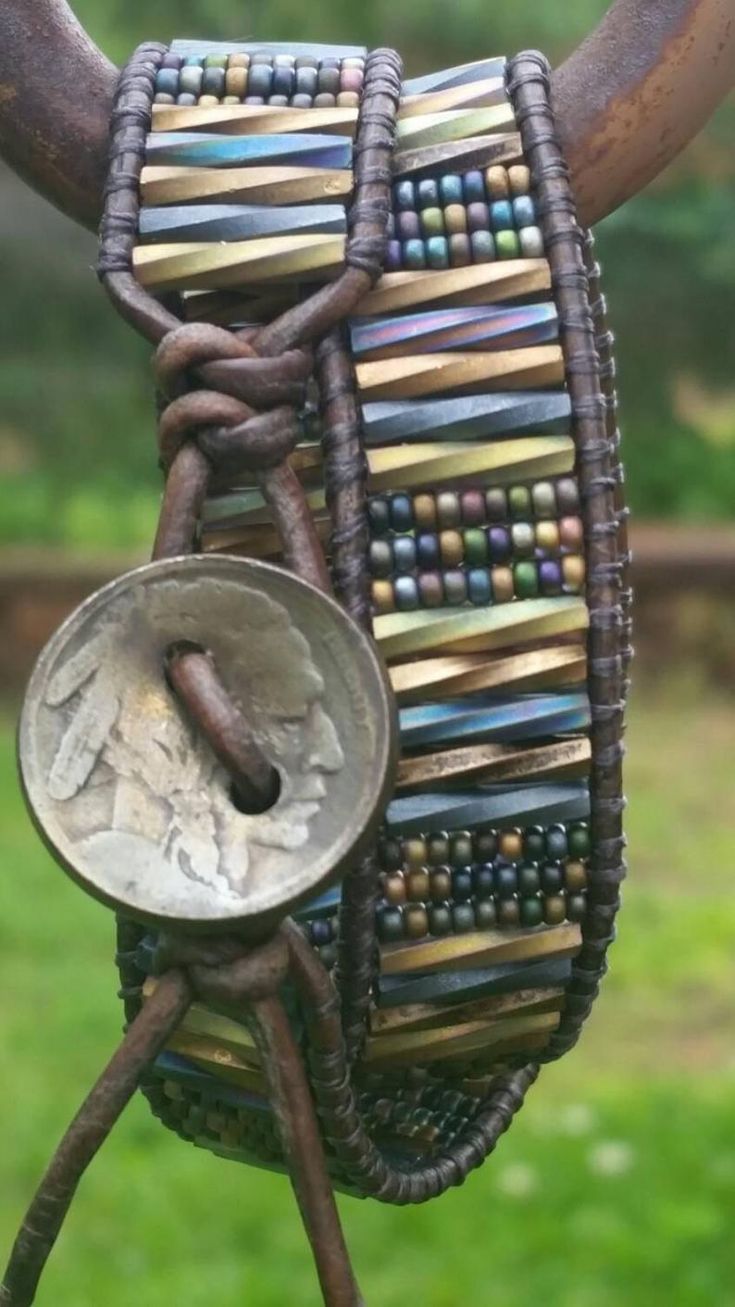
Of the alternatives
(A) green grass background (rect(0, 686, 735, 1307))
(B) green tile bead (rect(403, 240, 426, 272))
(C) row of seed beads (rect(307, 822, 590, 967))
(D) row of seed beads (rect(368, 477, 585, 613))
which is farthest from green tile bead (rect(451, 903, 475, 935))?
(A) green grass background (rect(0, 686, 735, 1307))

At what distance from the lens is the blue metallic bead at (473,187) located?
25.6 inches

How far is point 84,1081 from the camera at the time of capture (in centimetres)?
241

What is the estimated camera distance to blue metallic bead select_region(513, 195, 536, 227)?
2.13 ft

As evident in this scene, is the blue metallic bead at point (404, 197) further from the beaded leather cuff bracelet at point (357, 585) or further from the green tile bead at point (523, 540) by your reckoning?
the green tile bead at point (523, 540)

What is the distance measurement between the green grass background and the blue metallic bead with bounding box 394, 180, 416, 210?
144 centimetres

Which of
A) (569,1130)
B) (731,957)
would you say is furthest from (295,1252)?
(731,957)

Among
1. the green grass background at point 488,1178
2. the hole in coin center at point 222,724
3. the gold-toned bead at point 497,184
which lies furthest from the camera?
the green grass background at point 488,1178

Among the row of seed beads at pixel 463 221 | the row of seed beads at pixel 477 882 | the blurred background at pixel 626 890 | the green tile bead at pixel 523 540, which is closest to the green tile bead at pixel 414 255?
the row of seed beads at pixel 463 221

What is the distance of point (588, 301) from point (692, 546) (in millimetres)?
3450

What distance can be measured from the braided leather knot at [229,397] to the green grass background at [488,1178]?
1445 millimetres

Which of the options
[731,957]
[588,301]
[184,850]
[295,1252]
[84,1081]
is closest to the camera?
[184,850]

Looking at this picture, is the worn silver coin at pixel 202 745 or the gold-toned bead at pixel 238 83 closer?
the worn silver coin at pixel 202 745

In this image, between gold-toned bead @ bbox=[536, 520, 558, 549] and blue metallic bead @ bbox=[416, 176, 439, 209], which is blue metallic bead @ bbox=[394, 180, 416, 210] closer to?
blue metallic bead @ bbox=[416, 176, 439, 209]

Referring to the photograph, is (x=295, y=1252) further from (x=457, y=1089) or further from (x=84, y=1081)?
(x=457, y=1089)
